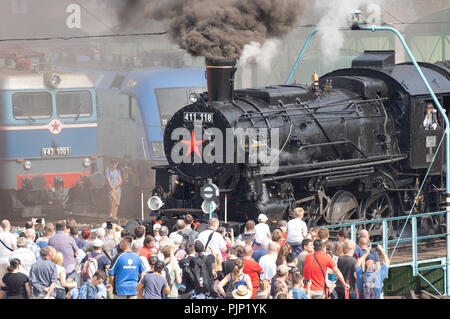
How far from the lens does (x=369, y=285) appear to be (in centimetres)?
1139

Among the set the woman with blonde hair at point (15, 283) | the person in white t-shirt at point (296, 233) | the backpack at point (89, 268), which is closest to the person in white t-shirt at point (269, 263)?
the person in white t-shirt at point (296, 233)

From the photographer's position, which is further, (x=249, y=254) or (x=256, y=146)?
(x=256, y=146)

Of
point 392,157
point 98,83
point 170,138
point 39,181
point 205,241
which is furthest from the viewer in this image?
point 98,83

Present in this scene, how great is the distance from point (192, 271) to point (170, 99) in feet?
46.6

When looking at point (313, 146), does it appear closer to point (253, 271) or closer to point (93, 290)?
point (253, 271)

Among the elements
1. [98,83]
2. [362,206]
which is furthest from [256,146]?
[98,83]

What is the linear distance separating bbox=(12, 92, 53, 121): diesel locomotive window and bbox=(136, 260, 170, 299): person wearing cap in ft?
44.2

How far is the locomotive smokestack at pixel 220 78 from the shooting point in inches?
606

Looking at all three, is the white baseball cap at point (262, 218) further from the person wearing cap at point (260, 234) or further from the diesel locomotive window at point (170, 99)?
the diesel locomotive window at point (170, 99)

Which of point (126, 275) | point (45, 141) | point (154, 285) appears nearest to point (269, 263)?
point (154, 285)

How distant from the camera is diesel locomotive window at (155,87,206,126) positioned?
25.0 metres

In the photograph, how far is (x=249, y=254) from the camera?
11203 mm

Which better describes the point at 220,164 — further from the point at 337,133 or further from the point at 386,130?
the point at 386,130

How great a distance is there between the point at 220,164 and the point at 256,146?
687 millimetres
